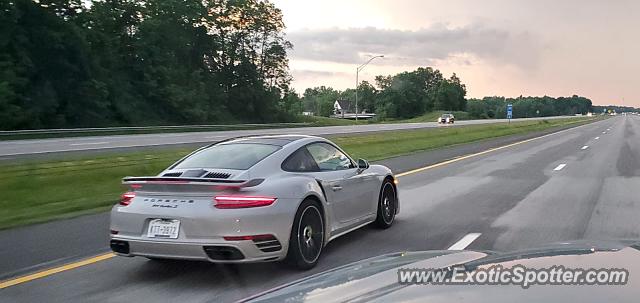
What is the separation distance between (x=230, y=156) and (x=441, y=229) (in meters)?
3.40

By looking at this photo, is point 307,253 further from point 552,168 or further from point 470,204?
point 552,168

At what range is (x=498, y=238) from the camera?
311 inches

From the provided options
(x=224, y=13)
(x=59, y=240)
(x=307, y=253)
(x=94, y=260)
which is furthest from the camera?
(x=224, y=13)

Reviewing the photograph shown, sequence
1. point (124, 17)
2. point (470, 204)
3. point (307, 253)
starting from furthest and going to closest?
point (124, 17) < point (470, 204) < point (307, 253)

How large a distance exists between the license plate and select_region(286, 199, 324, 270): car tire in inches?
44.3

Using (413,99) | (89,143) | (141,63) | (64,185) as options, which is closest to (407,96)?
(413,99)

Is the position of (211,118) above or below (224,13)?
below

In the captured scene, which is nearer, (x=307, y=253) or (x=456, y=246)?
(x=307, y=253)

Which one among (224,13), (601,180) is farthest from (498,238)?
(224,13)

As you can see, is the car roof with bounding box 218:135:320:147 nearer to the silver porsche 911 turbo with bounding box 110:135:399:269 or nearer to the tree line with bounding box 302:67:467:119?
the silver porsche 911 turbo with bounding box 110:135:399:269

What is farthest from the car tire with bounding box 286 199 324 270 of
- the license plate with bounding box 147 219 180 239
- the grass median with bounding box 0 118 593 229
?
the grass median with bounding box 0 118 593 229

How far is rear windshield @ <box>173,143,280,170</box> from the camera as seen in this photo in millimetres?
6559

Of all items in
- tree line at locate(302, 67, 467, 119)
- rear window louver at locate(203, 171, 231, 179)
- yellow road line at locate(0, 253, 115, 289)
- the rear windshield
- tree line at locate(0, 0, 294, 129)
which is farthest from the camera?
tree line at locate(302, 67, 467, 119)

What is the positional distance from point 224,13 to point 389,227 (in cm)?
7592
